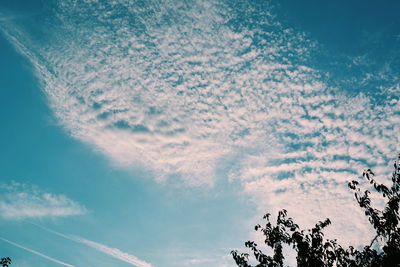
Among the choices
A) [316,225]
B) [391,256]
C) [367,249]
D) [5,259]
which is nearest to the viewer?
[391,256]

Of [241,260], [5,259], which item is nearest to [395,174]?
[241,260]

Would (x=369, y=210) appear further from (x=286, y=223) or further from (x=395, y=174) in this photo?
(x=286, y=223)

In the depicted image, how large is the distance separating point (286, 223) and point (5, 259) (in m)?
17.4

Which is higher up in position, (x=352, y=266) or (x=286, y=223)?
(x=286, y=223)

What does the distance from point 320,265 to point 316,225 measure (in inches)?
74.4

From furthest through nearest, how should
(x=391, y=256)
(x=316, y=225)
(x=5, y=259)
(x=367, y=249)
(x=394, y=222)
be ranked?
(x=5, y=259), (x=316, y=225), (x=367, y=249), (x=394, y=222), (x=391, y=256)

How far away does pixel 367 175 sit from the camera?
11.5 m

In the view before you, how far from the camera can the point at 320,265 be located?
12.0 meters

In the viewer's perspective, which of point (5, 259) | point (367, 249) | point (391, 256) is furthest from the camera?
point (5, 259)

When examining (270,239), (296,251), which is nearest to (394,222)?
(296,251)

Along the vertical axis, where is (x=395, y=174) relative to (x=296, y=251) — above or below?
above

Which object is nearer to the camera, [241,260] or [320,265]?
[320,265]

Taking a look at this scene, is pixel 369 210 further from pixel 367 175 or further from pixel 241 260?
pixel 241 260

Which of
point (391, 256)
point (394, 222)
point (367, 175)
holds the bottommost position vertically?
point (391, 256)
